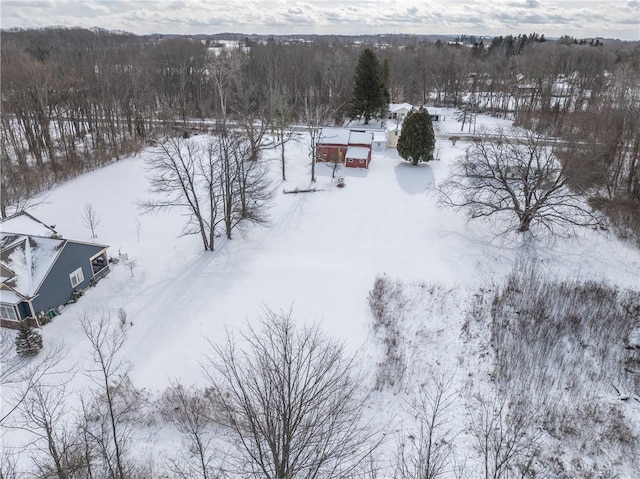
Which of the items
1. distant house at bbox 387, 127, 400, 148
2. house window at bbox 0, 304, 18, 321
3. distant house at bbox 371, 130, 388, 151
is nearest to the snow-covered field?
house window at bbox 0, 304, 18, 321

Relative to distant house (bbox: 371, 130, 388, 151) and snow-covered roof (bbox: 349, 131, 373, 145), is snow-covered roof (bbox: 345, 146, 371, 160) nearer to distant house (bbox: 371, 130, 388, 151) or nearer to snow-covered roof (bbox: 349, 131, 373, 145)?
snow-covered roof (bbox: 349, 131, 373, 145)

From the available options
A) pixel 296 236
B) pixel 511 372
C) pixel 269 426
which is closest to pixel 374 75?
pixel 296 236

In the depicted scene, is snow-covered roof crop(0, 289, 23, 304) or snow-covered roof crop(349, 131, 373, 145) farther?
snow-covered roof crop(349, 131, 373, 145)

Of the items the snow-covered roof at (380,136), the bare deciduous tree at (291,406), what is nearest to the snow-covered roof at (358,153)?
the snow-covered roof at (380,136)

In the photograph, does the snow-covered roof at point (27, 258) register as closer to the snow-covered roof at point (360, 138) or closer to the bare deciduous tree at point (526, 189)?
the bare deciduous tree at point (526, 189)

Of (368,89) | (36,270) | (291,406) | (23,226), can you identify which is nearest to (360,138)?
(368,89)

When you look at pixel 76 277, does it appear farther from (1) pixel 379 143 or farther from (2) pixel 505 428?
(1) pixel 379 143
